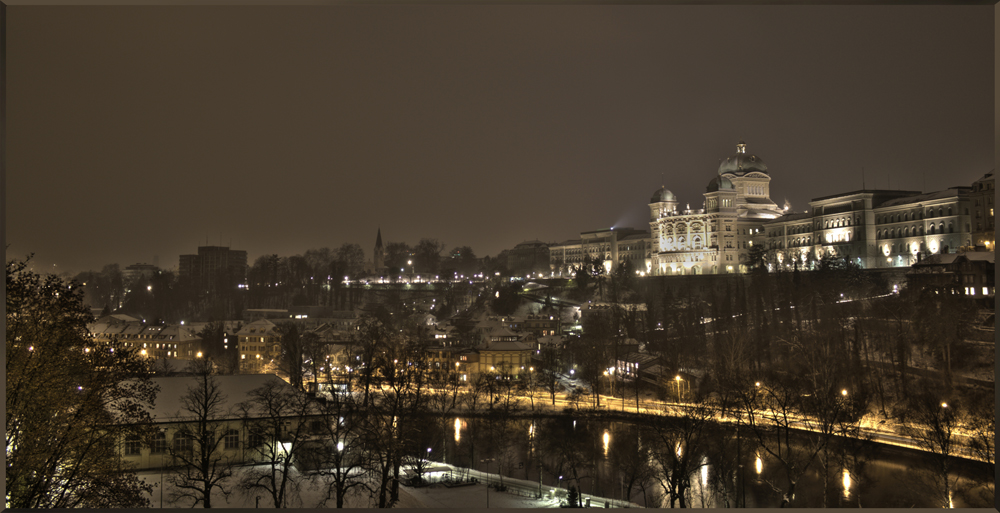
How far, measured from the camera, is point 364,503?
938 cm

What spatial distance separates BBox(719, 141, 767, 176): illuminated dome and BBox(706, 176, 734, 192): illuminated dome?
14.4ft

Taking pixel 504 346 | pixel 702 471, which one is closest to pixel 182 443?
pixel 702 471

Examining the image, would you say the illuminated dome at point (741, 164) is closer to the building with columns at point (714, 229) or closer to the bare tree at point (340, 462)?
the building with columns at point (714, 229)

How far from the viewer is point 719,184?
144ft

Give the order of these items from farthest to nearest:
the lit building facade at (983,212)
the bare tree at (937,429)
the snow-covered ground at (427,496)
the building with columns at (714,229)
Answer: the building with columns at (714,229), the lit building facade at (983,212), the bare tree at (937,429), the snow-covered ground at (427,496)

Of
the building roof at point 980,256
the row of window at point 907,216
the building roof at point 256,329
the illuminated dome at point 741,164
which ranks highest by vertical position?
the illuminated dome at point 741,164

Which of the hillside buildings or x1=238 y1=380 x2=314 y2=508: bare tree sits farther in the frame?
the hillside buildings

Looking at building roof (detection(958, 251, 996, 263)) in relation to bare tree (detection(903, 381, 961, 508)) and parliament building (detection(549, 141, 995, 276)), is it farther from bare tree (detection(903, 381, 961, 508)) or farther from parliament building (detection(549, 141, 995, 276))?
bare tree (detection(903, 381, 961, 508))

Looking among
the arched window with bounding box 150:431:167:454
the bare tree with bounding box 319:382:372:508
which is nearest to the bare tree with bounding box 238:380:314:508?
the bare tree with bounding box 319:382:372:508

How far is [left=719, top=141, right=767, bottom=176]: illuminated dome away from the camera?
4869cm

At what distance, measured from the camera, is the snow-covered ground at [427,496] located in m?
9.21

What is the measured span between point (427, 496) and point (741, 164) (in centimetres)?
4367

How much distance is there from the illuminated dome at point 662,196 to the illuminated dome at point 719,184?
14.4 ft

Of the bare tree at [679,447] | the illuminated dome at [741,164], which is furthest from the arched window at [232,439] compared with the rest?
the illuminated dome at [741,164]
